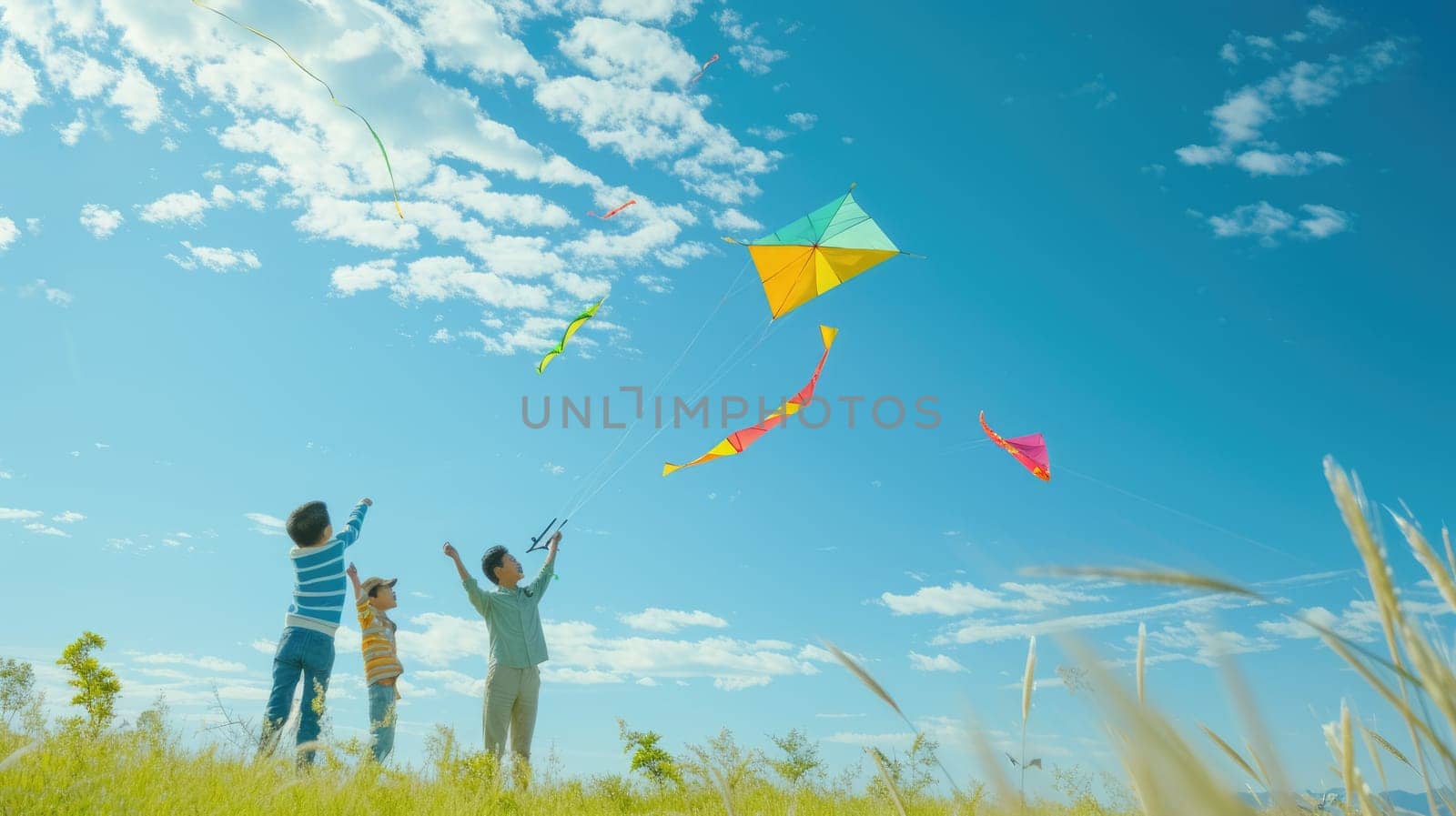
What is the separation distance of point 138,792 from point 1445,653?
5.08 meters

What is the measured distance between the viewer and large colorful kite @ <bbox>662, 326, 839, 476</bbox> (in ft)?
32.1

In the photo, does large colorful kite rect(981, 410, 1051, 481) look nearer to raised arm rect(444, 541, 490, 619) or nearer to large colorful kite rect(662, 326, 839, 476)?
large colorful kite rect(662, 326, 839, 476)

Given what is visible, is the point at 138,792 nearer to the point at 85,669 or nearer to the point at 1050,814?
the point at 85,669

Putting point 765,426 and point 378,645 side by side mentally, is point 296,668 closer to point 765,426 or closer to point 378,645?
point 378,645

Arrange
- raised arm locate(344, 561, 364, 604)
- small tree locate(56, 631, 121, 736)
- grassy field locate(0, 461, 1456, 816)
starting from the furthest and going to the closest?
raised arm locate(344, 561, 364, 604) → small tree locate(56, 631, 121, 736) → grassy field locate(0, 461, 1456, 816)

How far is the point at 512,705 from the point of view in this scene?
24.1 ft

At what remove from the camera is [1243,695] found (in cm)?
96

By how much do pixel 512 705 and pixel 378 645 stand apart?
129 centimetres

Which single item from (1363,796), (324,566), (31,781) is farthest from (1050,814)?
(324,566)

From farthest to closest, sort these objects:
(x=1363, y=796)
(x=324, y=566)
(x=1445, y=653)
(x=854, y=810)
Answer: (x=324, y=566), (x=854, y=810), (x=1363, y=796), (x=1445, y=653)

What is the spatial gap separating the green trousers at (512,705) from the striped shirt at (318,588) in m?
1.28

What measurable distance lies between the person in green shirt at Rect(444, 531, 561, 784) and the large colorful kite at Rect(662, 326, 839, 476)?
2.53 m

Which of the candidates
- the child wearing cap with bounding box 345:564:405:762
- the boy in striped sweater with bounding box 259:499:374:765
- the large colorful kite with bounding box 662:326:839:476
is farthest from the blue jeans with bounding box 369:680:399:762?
the large colorful kite with bounding box 662:326:839:476

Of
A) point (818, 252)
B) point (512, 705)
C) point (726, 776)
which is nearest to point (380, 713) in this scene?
point (512, 705)
